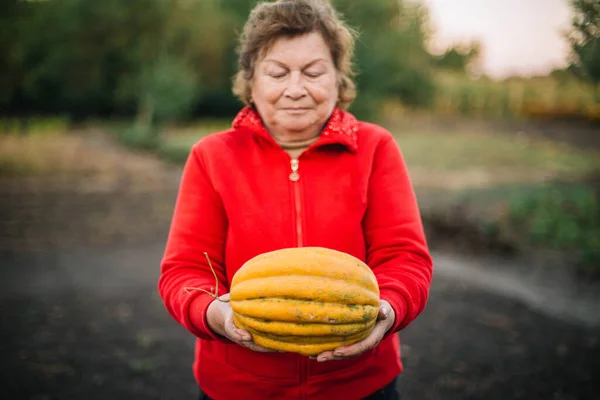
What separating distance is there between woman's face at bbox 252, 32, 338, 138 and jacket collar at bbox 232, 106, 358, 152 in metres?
0.06

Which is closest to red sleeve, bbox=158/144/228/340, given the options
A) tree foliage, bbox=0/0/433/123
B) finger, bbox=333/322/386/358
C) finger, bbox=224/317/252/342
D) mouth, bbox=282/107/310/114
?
finger, bbox=224/317/252/342

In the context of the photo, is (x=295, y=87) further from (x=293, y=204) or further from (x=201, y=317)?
(x=201, y=317)

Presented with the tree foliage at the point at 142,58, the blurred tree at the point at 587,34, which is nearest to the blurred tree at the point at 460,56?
the tree foliage at the point at 142,58

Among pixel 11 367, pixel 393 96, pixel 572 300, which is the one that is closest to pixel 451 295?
pixel 572 300

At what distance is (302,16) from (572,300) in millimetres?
5549

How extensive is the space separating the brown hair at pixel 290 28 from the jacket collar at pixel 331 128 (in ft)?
0.77

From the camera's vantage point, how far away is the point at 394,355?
7.18 ft

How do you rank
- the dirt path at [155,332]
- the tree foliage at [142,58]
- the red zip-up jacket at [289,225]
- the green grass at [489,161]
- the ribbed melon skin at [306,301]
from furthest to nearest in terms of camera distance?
the tree foliage at [142,58] → the green grass at [489,161] → the dirt path at [155,332] → the red zip-up jacket at [289,225] → the ribbed melon skin at [306,301]

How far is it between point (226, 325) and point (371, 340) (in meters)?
0.52

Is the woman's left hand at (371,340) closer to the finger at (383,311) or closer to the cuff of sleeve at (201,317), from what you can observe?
the finger at (383,311)

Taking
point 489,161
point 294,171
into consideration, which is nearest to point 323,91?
point 294,171

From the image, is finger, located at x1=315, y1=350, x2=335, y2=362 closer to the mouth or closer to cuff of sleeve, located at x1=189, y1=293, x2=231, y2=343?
cuff of sleeve, located at x1=189, y1=293, x2=231, y2=343

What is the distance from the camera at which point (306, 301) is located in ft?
5.31

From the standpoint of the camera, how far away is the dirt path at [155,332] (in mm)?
4332
